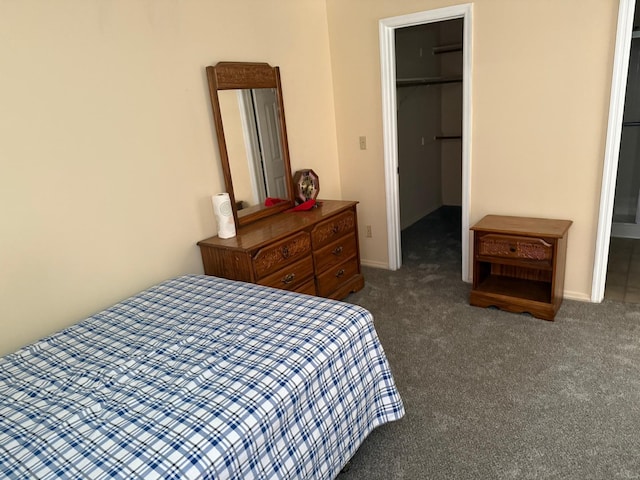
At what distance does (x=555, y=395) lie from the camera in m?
2.21

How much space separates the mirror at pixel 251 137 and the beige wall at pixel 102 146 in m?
0.09

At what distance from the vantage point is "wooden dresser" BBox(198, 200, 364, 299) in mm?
2635

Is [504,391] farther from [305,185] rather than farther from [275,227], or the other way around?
[305,185]

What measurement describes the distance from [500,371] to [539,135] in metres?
1.63

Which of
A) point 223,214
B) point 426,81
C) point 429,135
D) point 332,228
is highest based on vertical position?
point 426,81

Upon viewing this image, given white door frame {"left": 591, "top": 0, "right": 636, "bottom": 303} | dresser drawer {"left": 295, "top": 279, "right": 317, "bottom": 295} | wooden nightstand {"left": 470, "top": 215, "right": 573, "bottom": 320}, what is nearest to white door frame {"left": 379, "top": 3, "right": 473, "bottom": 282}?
wooden nightstand {"left": 470, "top": 215, "right": 573, "bottom": 320}

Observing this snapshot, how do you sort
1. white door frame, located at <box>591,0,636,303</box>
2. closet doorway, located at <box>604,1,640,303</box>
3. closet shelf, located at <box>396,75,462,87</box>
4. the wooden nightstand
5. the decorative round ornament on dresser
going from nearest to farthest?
white door frame, located at <box>591,0,636,303</box>, the wooden nightstand, the decorative round ornament on dresser, closet doorway, located at <box>604,1,640,303</box>, closet shelf, located at <box>396,75,462,87</box>

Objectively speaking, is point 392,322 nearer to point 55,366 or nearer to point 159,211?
point 159,211

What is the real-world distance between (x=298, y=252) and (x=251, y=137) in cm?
85

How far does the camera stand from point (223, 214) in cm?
276

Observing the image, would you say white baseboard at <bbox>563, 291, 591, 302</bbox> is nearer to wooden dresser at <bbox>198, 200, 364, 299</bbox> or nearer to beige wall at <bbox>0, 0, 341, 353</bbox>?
wooden dresser at <bbox>198, 200, 364, 299</bbox>

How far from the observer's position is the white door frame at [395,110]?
3129 mm

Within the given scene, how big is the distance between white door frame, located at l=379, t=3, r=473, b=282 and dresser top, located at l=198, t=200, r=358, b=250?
0.56 m

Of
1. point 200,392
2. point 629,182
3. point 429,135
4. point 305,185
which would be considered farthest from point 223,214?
point 629,182
